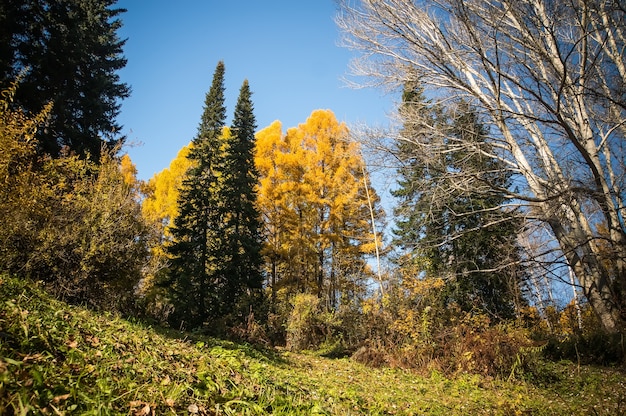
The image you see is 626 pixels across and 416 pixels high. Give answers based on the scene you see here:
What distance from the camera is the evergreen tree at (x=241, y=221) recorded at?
13.8 meters

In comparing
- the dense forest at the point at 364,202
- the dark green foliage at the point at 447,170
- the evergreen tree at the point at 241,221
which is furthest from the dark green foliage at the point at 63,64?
the dark green foliage at the point at 447,170

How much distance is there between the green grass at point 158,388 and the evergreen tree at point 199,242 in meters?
8.18

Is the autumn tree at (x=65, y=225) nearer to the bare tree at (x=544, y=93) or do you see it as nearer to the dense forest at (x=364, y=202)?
the dense forest at (x=364, y=202)

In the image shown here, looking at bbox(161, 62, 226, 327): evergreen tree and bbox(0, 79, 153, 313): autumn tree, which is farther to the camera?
bbox(161, 62, 226, 327): evergreen tree

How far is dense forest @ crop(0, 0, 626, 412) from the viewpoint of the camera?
17.3 ft

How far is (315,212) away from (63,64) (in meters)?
11.5

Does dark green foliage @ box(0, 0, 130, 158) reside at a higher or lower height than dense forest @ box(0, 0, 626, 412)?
higher

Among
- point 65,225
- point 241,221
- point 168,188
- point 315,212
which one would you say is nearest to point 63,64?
point 168,188

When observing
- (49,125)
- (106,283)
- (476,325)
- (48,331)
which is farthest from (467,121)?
(49,125)

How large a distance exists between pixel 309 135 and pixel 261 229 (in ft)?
18.1

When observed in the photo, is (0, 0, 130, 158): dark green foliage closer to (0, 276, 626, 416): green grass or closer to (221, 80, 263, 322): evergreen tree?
(221, 80, 263, 322): evergreen tree

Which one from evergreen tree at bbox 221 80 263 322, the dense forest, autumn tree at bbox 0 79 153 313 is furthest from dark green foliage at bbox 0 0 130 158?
evergreen tree at bbox 221 80 263 322

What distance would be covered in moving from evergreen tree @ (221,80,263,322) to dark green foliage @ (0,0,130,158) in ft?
18.0

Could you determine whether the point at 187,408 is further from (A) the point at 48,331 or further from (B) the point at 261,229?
(B) the point at 261,229
